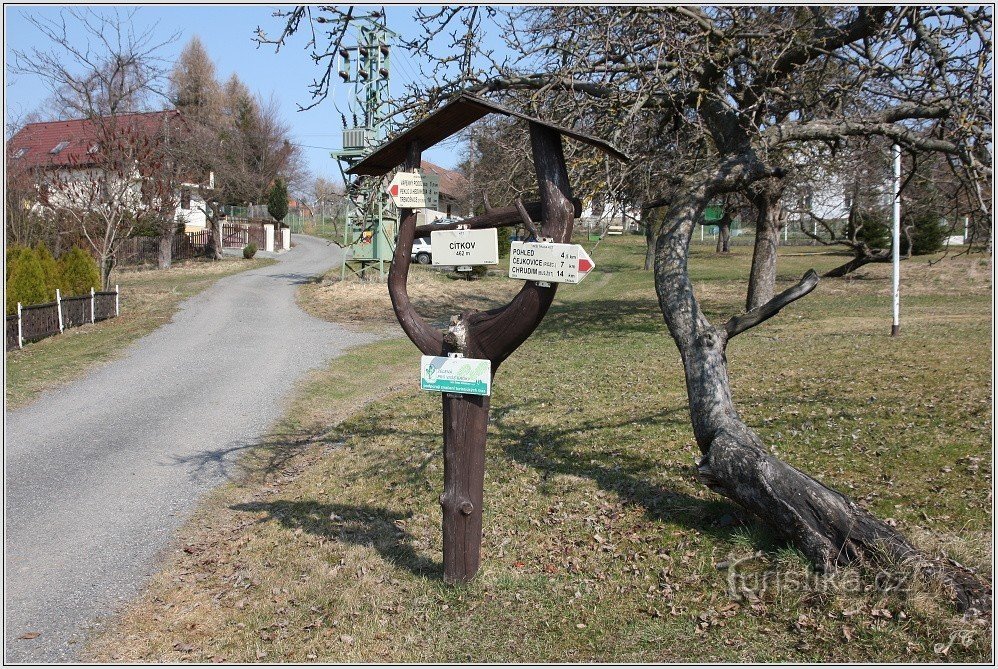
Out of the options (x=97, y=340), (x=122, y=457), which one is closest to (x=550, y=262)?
(x=122, y=457)

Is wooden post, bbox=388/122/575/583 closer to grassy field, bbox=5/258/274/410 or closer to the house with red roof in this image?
grassy field, bbox=5/258/274/410

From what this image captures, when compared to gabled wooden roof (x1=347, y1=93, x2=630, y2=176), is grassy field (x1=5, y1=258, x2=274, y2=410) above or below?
below

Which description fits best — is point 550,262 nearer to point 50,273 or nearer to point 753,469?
point 753,469

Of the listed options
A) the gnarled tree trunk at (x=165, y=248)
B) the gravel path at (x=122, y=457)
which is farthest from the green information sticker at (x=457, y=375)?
the gnarled tree trunk at (x=165, y=248)

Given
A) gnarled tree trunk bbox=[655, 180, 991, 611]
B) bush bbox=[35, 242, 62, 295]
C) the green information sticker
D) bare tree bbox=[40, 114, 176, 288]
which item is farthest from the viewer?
bare tree bbox=[40, 114, 176, 288]

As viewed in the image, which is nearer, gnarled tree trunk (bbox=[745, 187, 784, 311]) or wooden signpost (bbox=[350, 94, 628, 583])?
wooden signpost (bbox=[350, 94, 628, 583])

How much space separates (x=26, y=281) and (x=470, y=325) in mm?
16464

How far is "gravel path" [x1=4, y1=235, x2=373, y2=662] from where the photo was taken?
5320 mm

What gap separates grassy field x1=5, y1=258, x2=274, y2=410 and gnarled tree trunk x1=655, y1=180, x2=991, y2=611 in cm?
978

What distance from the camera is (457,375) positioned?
479 cm

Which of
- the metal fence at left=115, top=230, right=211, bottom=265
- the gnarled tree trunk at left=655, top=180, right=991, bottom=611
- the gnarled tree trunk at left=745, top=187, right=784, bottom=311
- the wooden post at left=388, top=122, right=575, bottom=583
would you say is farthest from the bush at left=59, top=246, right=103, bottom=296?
the gnarled tree trunk at left=655, top=180, right=991, bottom=611

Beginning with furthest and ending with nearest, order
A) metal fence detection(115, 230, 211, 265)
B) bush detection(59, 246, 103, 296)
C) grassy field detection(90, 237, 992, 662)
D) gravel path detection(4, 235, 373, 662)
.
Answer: metal fence detection(115, 230, 211, 265), bush detection(59, 246, 103, 296), gravel path detection(4, 235, 373, 662), grassy field detection(90, 237, 992, 662)

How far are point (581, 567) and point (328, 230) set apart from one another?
195ft

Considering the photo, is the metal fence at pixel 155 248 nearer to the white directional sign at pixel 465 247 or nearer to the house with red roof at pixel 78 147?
the house with red roof at pixel 78 147
